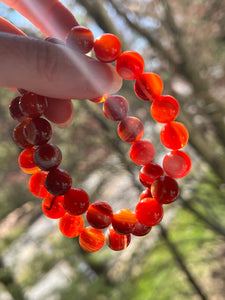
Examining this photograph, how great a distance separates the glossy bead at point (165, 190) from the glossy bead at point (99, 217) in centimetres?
12

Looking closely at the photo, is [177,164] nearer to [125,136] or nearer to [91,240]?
[125,136]

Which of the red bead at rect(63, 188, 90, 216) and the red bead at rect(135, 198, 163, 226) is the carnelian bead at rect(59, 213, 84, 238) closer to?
the red bead at rect(63, 188, 90, 216)

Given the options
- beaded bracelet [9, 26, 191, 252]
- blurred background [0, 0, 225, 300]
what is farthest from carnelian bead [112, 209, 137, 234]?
blurred background [0, 0, 225, 300]

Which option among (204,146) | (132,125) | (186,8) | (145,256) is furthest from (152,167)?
(145,256)

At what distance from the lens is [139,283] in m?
1.95

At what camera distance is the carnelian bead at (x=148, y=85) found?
1.90ft

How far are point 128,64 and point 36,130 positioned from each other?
0.85ft

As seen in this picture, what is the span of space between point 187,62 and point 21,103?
1.15m

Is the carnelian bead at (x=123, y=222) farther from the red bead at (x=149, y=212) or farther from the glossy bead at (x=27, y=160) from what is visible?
the glossy bead at (x=27, y=160)

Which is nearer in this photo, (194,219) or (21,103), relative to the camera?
(21,103)

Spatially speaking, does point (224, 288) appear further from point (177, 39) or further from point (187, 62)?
point (177, 39)

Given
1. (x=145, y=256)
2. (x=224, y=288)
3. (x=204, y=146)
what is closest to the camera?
(x=204, y=146)

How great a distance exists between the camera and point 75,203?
0.60 meters

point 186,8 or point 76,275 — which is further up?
point 186,8
